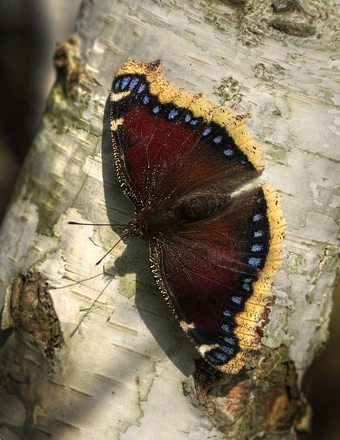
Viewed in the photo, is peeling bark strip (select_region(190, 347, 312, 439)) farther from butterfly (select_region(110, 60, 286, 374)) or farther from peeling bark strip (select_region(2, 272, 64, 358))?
peeling bark strip (select_region(2, 272, 64, 358))

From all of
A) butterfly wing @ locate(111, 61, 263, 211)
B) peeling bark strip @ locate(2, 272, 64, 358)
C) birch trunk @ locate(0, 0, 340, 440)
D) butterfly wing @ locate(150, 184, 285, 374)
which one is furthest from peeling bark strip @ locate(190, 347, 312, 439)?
butterfly wing @ locate(111, 61, 263, 211)

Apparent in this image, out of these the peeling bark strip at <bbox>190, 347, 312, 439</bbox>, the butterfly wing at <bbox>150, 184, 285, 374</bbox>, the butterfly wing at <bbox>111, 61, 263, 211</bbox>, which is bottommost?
the peeling bark strip at <bbox>190, 347, 312, 439</bbox>

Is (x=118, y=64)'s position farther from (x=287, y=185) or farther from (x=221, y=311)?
(x=221, y=311)

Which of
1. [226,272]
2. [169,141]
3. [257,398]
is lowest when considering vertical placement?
[257,398]

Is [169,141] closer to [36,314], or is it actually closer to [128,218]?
[128,218]

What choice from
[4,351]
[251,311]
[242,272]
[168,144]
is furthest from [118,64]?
[4,351]

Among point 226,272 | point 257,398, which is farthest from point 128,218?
point 257,398
